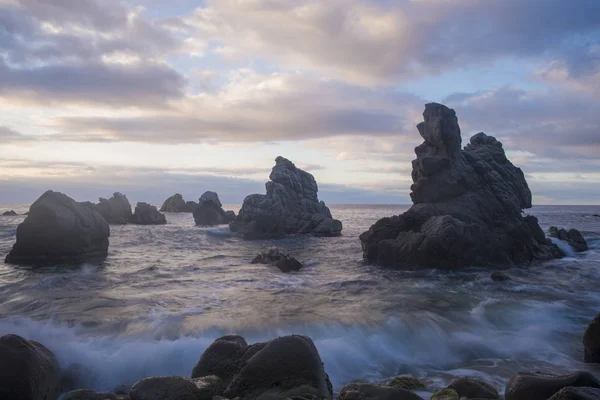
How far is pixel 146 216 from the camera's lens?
7600 centimetres

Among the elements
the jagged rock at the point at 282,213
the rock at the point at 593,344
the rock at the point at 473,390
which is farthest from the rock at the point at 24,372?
the jagged rock at the point at 282,213

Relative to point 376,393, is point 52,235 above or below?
above

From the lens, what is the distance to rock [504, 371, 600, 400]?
295 inches

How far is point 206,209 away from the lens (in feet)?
254

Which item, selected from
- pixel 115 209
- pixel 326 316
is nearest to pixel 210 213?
pixel 115 209

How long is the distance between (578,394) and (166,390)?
6573mm

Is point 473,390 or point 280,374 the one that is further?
point 473,390

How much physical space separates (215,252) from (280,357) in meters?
29.9

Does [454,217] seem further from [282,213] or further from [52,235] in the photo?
[282,213]

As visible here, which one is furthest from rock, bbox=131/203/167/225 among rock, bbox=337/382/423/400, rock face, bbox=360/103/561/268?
rock, bbox=337/382/423/400

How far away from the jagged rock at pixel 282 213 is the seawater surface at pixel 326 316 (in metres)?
31.1

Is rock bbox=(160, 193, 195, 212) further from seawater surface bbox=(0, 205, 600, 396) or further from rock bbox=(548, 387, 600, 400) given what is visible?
rock bbox=(548, 387, 600, 400)

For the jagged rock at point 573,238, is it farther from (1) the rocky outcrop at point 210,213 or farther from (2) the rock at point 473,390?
(1) the rocky outcrop at point 210,213

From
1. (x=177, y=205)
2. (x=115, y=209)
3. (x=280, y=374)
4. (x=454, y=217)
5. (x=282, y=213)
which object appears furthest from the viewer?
(x=177, y=205)
